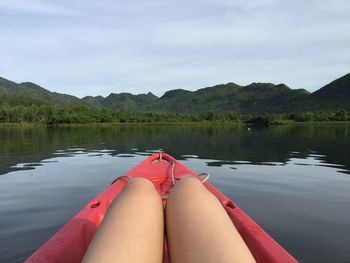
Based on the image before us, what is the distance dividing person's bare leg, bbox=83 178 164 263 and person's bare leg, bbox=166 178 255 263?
0.19 metres

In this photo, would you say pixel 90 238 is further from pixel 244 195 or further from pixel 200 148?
pixel 200 148

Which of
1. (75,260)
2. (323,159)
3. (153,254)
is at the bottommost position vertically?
(323,159)

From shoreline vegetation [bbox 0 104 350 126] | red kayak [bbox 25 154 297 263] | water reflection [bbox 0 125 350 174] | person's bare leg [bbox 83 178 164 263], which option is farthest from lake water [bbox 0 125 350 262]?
shoreline vegetation [bbox 0 104 350 126]

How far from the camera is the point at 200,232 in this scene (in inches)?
138

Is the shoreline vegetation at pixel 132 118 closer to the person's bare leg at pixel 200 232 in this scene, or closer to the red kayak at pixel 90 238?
the red kayak at pixel 90 238

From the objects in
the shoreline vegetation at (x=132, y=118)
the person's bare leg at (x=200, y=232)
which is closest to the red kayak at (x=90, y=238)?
the person's bare leg at (x=200, y=232)

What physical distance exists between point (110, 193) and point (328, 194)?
32.5 ft

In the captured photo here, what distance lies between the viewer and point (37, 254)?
147 inches

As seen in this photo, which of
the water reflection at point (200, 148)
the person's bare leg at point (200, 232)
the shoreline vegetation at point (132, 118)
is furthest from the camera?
the shoreline vegetation at point (132, 118)

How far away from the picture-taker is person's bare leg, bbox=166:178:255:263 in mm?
3078

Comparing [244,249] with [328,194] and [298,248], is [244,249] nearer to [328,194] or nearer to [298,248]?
[298,248]

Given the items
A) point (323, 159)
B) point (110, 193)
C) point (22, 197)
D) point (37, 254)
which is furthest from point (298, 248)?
point (323, 159)

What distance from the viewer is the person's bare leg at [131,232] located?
3.09m

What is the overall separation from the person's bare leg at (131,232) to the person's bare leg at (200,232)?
0.19 metres
